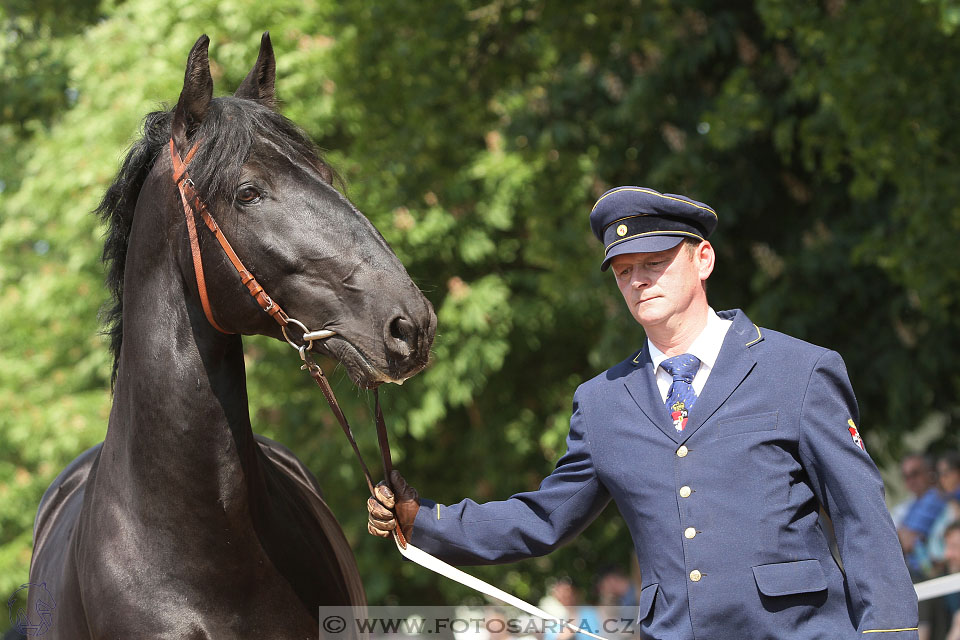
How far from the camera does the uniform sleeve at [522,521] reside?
3271 mm

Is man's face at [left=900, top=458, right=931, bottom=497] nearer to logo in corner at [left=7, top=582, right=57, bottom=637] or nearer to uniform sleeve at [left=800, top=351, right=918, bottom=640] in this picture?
uniform sleeve at [left=800, top=351, right=918, bottom=640]

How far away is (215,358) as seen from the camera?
10.6 feet

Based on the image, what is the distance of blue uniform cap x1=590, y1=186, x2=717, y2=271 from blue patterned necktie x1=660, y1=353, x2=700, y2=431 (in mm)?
316

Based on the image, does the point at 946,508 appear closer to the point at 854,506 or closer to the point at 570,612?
the point at 570,612

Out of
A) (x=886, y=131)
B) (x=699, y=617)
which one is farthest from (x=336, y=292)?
(x=886, y=131)

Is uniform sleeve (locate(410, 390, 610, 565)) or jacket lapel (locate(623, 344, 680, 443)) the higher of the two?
jacket lapel (locate(623, 344, 680, 443))

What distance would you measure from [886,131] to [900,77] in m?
0.38

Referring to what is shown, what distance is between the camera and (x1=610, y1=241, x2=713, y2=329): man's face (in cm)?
302

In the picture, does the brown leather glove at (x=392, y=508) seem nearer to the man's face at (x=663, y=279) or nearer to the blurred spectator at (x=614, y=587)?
the man's face at (x=663, y=279)

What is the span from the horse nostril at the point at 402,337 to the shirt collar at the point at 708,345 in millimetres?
701

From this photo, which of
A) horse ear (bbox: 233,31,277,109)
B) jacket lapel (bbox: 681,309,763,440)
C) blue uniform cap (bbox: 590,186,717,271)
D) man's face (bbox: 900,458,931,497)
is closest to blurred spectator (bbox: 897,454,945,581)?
man's face (bbox: 900,458,931,497)

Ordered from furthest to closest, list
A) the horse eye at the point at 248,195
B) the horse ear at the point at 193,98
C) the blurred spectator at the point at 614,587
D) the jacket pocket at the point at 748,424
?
the blurred spectator at the point at 614,587, the horse ear at the point at 193,98, the horse eye at the point at 248,195, the jacket pocket at the point at 748,424

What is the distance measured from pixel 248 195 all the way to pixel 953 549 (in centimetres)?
547

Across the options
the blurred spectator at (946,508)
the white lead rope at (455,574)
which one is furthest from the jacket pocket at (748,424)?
the blurred spectator at (946,508)
